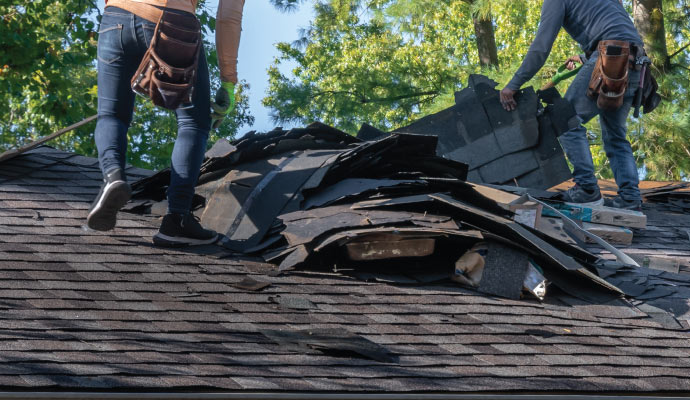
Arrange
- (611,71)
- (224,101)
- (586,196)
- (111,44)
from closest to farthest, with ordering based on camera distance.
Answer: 1. (111,44)
2. (224,101)
3. (611,71)
4. (586,196)

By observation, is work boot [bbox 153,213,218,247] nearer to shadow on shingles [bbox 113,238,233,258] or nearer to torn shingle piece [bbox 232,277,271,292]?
shadow on shingles [bbox 113,238,233,258]

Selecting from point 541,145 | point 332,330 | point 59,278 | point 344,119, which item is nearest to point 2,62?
point 344,119

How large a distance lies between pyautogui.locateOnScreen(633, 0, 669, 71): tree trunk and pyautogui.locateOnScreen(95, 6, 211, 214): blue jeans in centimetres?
1146

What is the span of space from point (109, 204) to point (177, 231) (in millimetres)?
523

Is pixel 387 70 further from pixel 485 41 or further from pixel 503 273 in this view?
pixel 503 273

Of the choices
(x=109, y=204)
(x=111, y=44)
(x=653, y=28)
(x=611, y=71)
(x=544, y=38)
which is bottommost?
(x=109, y=204)

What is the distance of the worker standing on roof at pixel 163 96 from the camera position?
4621 millimetres

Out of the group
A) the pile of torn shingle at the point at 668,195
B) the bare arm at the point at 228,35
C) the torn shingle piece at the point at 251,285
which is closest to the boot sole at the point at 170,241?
the torn shingle piece at the point at 251,285

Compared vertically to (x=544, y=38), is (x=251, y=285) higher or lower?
lower

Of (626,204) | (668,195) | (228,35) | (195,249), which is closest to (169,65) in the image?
(228,35)

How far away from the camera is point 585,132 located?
688cm

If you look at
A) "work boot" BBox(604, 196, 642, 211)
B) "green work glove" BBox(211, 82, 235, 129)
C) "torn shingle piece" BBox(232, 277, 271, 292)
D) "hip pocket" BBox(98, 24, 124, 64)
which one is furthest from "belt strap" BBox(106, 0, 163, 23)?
"work boot" BBox(604, 196, 642, 211)

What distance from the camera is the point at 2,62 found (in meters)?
15.1

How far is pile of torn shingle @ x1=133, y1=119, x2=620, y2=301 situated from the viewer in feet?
15.3
